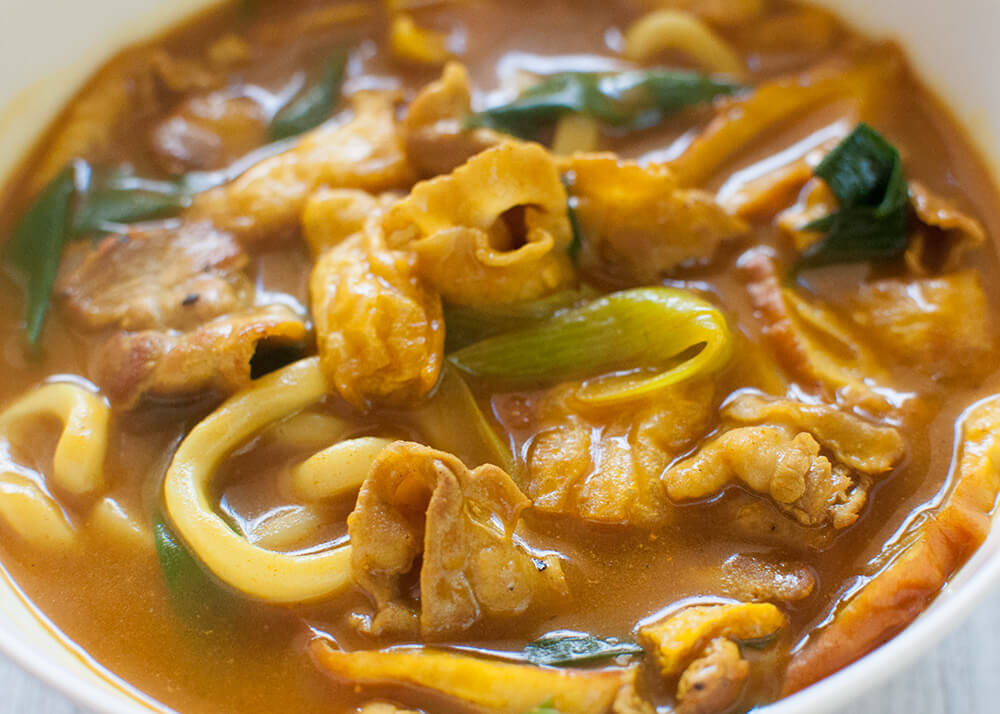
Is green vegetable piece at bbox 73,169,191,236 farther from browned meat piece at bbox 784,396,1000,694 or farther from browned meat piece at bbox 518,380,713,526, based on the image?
browned meat piece at bbox 784,396,1000,694

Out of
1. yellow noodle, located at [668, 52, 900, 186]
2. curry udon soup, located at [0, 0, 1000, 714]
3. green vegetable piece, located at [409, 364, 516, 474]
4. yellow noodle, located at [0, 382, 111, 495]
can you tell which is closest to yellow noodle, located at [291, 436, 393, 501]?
curry udon soup, located at [0, 0, 1000, 714]

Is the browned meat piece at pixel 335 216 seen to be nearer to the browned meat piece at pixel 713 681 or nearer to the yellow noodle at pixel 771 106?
the yellow noodle at pixel 771 106

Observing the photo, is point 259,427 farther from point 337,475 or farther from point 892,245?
point 892,245

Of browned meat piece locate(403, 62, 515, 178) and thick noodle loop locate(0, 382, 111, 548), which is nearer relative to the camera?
thick noodle loop locate(0, 382, 111, 548)

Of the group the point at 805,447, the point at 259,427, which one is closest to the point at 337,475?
the point at 259,427

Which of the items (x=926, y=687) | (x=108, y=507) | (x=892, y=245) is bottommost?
(x=926, y=687)

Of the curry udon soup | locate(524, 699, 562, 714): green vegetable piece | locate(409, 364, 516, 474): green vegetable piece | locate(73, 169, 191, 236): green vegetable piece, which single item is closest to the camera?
locate(524, 699, 562, 714): green vegetable piece
